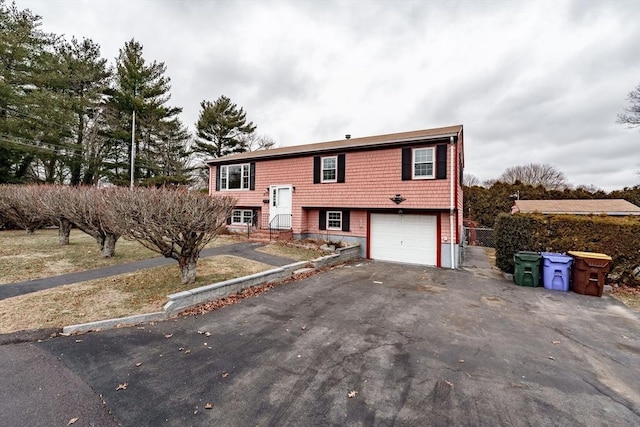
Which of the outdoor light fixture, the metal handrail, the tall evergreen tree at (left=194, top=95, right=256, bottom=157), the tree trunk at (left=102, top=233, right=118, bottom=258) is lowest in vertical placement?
the tree trunk at (left=102, top=233, right=118, bottom=258)

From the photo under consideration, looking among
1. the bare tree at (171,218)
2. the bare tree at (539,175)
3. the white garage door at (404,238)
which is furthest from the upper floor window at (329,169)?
the bare tree at (539,175)

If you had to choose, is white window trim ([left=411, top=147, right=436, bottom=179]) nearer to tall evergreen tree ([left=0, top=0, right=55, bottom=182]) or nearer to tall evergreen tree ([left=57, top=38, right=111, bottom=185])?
tall evergreen tree ([left=0, top=0, right=55, bottom=182])

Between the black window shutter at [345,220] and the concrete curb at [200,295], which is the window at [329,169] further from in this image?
the concrete curb at [200,295]

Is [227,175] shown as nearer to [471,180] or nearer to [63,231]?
[63,231]

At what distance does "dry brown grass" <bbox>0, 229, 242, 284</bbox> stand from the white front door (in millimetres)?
3511

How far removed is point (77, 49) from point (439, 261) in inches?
1304

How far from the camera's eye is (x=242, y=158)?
54.3ft

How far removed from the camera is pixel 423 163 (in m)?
11.6

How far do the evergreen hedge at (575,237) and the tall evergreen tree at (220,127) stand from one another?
1098 inches

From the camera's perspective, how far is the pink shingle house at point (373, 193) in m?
11.3

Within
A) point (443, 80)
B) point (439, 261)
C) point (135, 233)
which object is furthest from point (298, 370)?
point (443, 80)

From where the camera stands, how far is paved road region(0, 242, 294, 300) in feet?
21.1

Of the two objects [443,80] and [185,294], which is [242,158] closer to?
[185,294]

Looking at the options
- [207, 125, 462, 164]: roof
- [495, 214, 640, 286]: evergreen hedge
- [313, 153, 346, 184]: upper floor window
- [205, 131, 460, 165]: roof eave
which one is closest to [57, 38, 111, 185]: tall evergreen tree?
[205, 131, 460, 165]: roof eave
